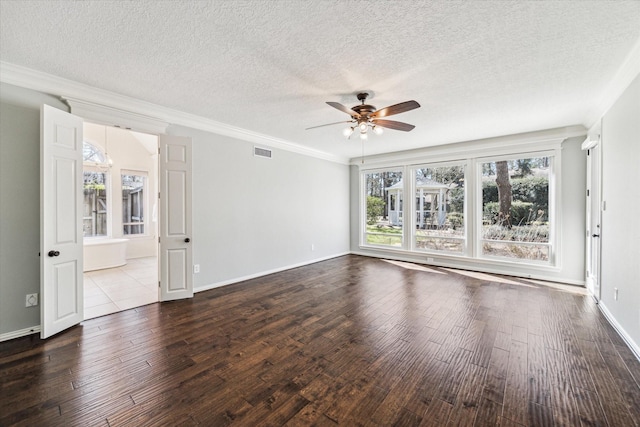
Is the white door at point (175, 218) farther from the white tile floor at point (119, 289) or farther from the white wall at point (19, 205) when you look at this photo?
the white wall at point (19, 205)

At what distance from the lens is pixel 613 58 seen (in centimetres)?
249

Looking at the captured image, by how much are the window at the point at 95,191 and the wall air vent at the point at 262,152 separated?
4523 mm

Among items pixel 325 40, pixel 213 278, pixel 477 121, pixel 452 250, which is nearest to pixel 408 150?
pixel 477 121

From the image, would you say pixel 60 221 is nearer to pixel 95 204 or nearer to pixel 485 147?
pixel 95 204

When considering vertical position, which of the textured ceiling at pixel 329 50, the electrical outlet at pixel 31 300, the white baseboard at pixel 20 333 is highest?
the textured ceiling at pixel 329 50

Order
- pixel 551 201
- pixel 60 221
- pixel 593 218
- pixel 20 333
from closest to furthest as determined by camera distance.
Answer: pixel 20 333 → pixel 60 221 → pixel 593 218 → pixel 551 201

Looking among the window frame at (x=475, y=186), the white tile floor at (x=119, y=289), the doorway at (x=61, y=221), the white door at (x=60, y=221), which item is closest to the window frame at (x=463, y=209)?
the window frame at (x=475, y=186)

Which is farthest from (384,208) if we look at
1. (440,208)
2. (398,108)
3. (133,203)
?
(133,203)

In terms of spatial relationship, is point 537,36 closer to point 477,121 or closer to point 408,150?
point 477,121

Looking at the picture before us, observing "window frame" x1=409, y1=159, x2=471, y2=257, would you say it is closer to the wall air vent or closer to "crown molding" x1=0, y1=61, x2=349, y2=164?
the wall air vent

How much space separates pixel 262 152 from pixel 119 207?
4739 millimetres

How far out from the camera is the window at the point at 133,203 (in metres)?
7.27

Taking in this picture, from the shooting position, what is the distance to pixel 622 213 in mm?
2812

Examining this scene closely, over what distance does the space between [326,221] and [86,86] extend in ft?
16.6
